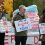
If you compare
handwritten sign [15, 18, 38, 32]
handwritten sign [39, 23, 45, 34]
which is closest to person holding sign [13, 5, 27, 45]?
handwritten sign [15, 18, 38, 32]

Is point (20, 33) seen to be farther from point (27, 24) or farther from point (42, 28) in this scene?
point (42, 28)

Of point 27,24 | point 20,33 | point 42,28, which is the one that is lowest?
point 20,33

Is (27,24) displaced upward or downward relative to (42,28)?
upward

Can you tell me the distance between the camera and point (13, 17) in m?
7.68

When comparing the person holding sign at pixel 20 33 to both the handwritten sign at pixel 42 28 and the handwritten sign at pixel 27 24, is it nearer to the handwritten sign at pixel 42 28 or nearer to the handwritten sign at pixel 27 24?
the handwritten sign at pixel 27 24

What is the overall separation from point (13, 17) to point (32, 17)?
1.80ft

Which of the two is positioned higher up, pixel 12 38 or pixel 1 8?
pixel 1 8

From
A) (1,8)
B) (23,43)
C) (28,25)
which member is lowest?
(23,43)

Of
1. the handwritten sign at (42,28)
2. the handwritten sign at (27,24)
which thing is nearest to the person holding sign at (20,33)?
the handwritten sign at (27,24)

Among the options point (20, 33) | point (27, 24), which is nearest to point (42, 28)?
point (27, 24)

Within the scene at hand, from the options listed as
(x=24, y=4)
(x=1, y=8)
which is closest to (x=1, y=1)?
(x=1, y=8)

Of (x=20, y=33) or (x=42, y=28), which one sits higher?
(x=42, y=28)

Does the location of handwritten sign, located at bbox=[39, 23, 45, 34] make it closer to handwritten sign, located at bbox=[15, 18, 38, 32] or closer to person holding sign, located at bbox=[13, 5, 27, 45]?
handwritten sign, located at bbox=[15, 18, 38, 32]

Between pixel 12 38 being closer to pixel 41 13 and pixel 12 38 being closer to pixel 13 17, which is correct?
pixel 13 17
